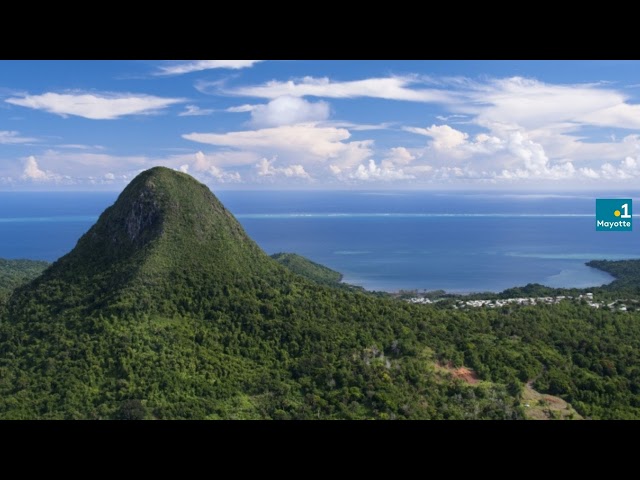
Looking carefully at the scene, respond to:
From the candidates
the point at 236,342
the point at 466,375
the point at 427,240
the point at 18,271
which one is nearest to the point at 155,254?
the point at 236,342

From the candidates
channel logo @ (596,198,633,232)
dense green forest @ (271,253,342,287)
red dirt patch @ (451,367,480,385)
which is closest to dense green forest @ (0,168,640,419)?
red dirt patch @ (451,367,480,385)

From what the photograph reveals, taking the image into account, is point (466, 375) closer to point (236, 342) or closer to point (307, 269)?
point (236, 342)

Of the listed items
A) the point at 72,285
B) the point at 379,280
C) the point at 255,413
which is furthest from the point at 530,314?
the point at 379,280

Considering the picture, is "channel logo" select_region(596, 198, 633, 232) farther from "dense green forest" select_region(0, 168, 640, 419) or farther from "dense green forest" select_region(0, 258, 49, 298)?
"dense green forest" select_region(0, 258, 49, 298)

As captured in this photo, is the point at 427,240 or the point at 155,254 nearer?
the point at 155,254

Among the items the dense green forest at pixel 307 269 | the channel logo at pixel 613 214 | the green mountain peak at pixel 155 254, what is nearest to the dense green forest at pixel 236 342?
the green mountain peak at pixel 155 254
